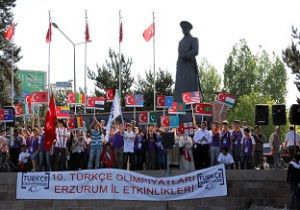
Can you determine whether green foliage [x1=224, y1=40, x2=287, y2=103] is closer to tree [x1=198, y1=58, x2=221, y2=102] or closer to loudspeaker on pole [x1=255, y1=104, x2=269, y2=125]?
tree [x1=198, y1=58, x2=221, y2=102]

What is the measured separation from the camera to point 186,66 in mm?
30703

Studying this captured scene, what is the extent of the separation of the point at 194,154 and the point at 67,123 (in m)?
4.80

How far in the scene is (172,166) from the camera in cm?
2317

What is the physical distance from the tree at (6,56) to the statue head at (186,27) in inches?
761

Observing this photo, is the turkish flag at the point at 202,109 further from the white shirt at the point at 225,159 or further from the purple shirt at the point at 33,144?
the purple shirt at the point at 33,144

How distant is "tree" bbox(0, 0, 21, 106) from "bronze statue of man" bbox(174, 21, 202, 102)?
18.6m

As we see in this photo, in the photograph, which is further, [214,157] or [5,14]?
[5,14]

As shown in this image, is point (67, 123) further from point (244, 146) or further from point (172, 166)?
point (244, 146)

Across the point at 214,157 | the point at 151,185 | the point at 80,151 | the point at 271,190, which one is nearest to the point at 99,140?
the point at 80,151

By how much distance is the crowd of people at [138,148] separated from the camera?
2195 centimetres

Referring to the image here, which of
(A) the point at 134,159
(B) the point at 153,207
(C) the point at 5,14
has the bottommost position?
(B) the point at 153,207

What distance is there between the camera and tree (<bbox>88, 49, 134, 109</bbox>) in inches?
2348

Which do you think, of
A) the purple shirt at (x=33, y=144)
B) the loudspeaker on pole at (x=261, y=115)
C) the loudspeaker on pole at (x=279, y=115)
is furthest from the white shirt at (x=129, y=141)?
the loudspeaker on pole at (x=279, y=115)

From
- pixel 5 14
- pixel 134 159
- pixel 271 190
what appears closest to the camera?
pixel 271 190
